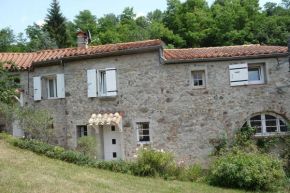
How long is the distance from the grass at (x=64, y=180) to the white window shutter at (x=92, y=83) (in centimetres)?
360

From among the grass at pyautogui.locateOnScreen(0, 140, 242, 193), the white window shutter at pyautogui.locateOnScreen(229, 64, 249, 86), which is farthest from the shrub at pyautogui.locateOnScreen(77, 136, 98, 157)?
the white window shutter at pyautogui.locateOnScreen(229, 64, 249, 86)

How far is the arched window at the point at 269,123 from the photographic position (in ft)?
38.3

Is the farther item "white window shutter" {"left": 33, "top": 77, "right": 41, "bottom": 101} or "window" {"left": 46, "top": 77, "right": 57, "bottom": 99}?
"window" {"left": 46, "top": 77, "right": 57, "bottom": 99}

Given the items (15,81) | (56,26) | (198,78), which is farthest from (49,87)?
(56,26)

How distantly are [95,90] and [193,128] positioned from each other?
486 cm

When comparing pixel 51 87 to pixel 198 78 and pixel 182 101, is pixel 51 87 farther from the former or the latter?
pixel 198 78

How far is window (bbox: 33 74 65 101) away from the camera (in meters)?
13.7

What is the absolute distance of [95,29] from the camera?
3628 cm

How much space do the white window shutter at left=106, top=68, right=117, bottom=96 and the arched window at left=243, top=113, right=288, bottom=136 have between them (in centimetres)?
604

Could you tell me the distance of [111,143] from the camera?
12969 millimetres

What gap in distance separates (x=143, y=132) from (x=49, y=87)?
590cm

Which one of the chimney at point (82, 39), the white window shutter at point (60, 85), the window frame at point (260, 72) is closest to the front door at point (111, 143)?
the white window shutter at point (60, 85)

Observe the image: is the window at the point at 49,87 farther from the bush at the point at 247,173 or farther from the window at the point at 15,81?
the bush at the point at 247,173

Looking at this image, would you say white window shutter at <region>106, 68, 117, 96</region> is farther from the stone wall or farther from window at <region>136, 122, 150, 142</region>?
window at <region>136, 122, 150, 142</region>
